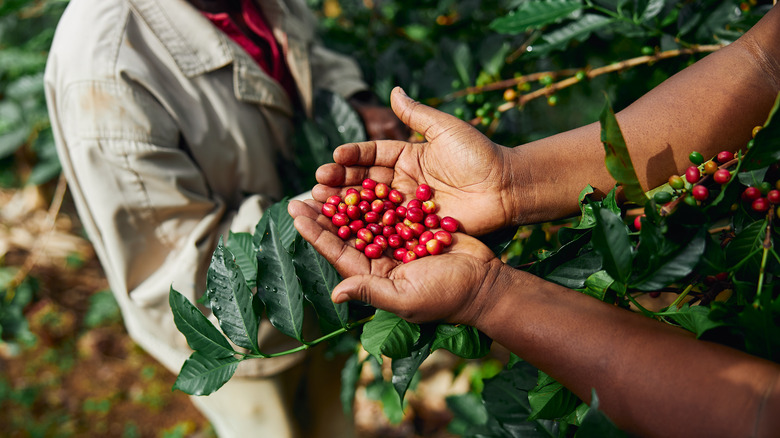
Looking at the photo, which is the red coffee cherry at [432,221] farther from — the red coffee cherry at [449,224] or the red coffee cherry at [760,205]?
the red coffee cherry at [760,205]

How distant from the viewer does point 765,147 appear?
31.7 inches

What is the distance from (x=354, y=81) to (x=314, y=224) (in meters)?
1.24

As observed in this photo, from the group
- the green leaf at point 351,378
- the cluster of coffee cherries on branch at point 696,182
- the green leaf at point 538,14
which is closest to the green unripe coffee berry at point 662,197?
the cluster of coffee cherries on branch at point 696,182

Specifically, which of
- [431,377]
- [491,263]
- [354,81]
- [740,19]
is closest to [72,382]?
[431,377]

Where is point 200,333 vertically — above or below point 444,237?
below

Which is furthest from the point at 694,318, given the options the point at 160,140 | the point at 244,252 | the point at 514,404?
the point at 160,140

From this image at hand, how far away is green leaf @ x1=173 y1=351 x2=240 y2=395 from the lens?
0.93 meters

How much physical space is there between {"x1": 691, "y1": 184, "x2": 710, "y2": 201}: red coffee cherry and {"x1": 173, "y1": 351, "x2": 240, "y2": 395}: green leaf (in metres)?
1.00

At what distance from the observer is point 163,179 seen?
1448 mm

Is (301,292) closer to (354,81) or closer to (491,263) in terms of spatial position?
(491,263)

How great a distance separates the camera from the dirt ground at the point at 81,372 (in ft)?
10.3

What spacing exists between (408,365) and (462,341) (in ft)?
0.46

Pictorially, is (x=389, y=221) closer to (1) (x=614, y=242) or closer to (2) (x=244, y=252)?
(2) (x=244, y=252)

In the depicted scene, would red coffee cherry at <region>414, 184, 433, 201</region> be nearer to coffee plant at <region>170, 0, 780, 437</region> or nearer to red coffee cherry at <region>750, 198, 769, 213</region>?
coffee plant at <region>170, 0, 780, 437</region>
